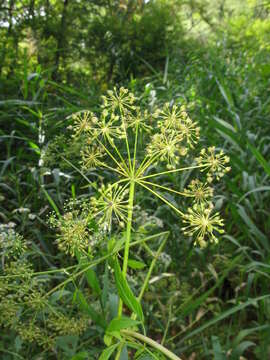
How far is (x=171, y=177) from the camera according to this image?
8.81 ft

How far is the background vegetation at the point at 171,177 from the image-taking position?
2244mm

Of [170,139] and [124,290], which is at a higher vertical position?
[170,139]

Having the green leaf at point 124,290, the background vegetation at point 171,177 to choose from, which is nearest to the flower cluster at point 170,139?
the green leaf at point 124,290

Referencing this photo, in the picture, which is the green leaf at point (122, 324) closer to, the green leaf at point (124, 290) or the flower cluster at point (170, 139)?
the green leaf at point (124, 290)

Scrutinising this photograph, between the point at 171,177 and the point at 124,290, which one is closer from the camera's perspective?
the point at 124,290

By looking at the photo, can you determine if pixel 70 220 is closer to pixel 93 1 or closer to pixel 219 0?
pixel 93 1

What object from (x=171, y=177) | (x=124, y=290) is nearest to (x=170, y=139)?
(x=124, y=290)

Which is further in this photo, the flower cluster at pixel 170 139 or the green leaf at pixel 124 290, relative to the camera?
the flower cluster at pixel 170 139

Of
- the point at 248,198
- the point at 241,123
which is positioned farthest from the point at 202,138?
the point at 248,198

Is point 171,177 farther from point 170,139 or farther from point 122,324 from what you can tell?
point 122,324

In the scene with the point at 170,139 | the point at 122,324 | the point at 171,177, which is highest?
the point at 170,139

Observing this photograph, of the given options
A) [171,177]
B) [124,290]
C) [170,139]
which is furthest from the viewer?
[171,177]

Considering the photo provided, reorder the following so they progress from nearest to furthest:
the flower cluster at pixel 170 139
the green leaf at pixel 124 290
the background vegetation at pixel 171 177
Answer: the green leaf at pixel 124 290
the flower cluster at pixel 170 139
the background vegetation at pixel 171 177

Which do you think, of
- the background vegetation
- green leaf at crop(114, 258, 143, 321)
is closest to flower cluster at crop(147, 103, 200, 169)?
green leaf at crop(114, 258, 143, 321)
